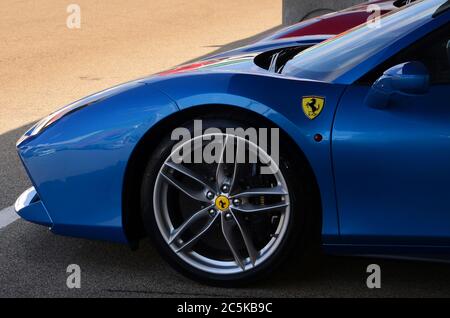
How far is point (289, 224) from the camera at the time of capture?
4.21 m

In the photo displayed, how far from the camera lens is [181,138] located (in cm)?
427

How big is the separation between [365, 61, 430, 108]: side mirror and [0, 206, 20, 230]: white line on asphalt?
232 cm

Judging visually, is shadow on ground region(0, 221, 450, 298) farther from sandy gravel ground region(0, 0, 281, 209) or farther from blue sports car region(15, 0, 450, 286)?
sandy gravel ground region(0, 0, 281, 209)

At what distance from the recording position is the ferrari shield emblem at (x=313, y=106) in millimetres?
4078

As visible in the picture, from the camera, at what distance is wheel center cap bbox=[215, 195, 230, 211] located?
434 centimetres

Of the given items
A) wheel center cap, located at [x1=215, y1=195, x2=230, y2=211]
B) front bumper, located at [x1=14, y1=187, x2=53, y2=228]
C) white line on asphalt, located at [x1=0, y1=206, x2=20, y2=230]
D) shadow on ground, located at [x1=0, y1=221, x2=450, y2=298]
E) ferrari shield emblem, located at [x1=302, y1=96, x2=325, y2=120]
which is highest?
ferrari shield emblem, located at [x1=302, y1=96, x2=325, y2=120]

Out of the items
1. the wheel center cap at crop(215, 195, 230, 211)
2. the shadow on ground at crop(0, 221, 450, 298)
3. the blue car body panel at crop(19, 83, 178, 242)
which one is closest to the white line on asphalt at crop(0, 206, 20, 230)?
the shadow on ground at crop(0, 221, 450, 298)

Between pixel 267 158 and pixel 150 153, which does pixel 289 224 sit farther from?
pixel 150 153

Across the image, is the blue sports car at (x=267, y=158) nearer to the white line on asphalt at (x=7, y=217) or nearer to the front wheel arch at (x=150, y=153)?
the front wheel arch at (x=150, y=153)

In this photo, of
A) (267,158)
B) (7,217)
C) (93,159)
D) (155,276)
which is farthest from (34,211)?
(267,158)

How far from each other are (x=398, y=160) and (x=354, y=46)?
717mm

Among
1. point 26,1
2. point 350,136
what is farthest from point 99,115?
point 26,1

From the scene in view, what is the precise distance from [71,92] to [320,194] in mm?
5918
